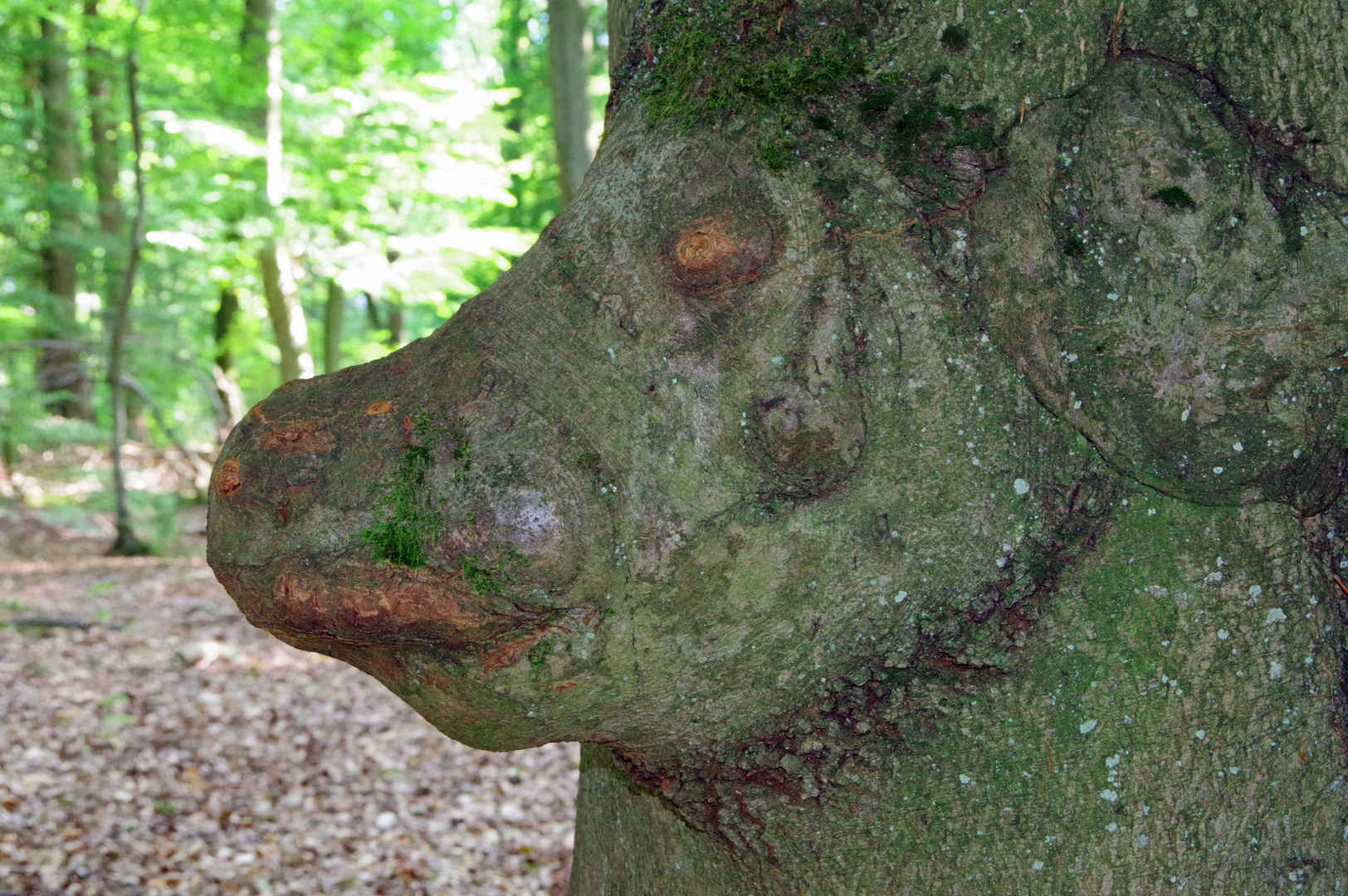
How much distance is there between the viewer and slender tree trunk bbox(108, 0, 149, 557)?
751 cm

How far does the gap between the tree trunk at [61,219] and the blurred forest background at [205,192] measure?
0.04m

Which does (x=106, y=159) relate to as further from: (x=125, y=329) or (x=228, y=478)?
(x=228, y=478)

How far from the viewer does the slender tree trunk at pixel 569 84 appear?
704 cm

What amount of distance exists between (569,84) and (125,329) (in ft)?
15.9

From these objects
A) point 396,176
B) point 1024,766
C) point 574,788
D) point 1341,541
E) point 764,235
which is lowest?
point 574,788

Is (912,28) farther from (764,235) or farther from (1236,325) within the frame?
(1236,325)

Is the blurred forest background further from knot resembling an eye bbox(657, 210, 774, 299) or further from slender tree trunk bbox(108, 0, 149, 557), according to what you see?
knot resembling an eye bbox(657, 210, 774, 299)

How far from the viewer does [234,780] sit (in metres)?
4.03

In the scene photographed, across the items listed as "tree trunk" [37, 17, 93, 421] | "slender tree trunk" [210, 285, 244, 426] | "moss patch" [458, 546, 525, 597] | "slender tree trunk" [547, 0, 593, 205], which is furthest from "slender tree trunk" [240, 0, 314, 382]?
"moss patch" [458, 546, 525, 597]

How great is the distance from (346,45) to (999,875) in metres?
10.6

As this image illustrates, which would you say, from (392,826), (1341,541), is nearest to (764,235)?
(1341,541)

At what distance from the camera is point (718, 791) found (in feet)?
4.83

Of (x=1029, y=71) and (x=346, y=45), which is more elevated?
(x=346, y=45)

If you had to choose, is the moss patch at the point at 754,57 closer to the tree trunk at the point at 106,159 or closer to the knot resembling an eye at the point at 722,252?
the knot resembling an eye at the point at 722,252
